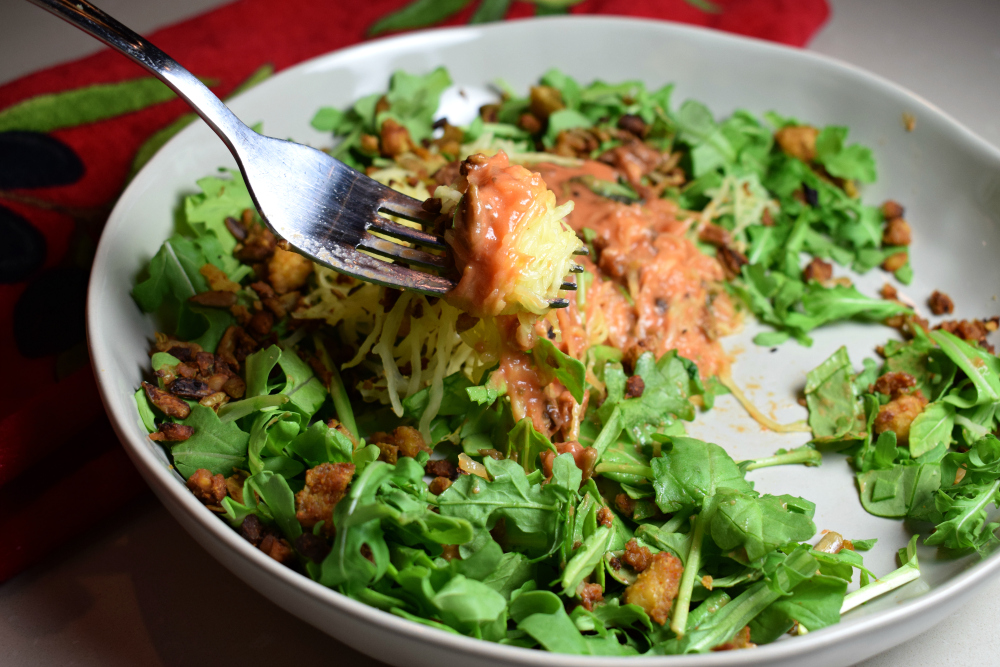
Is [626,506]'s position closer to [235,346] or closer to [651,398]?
[651,398]

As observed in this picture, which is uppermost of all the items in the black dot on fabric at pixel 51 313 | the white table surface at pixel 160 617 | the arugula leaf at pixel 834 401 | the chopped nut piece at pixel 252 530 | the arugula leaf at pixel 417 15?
the arugula leaf at pixel 417 15

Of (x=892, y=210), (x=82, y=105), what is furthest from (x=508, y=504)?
(x=82, y=105)

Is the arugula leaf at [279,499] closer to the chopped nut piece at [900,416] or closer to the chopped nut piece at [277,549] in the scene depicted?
the chopped nut piece at [277,549]

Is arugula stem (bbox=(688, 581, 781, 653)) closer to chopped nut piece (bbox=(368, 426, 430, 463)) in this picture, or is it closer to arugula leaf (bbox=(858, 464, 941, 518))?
arugula leaf (bbox=(858, 464, 941, 518))

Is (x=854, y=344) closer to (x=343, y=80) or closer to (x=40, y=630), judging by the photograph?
(x=343, y=80)

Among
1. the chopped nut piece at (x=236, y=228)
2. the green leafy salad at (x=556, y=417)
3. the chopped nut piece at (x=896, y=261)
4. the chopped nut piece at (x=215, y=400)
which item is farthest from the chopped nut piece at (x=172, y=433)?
the chopped nut piece at (x=896, y=261)
